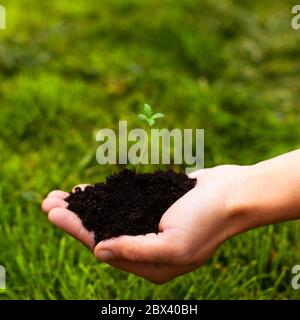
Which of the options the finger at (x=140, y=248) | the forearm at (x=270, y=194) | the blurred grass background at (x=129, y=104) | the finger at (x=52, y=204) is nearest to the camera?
the finger at (x=140, y=248)

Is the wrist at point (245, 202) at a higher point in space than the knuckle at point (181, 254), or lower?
higher

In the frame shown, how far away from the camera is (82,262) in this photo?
234 cm

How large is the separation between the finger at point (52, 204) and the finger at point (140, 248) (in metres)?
0.31

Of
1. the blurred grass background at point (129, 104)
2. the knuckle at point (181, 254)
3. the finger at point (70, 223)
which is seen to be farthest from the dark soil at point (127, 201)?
the blurred grass background at point (129, 104)

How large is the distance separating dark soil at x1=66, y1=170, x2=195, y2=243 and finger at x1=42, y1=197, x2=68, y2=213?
0.07ft

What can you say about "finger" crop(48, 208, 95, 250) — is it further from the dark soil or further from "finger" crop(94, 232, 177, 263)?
"finger" crop(94, 232, 177, 263)

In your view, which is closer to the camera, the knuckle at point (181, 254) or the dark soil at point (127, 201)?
the knuckle at point (181, 254)

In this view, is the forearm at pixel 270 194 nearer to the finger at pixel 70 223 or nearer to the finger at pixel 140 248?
the finger at pixel 140 248

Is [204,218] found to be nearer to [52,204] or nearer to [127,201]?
[127,201]

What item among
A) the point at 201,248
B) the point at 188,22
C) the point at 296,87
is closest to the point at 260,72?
the point at 296,87

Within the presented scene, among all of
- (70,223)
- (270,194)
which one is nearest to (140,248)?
(70,223)

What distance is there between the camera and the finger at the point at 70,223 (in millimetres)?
1921

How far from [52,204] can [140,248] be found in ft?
1.55
